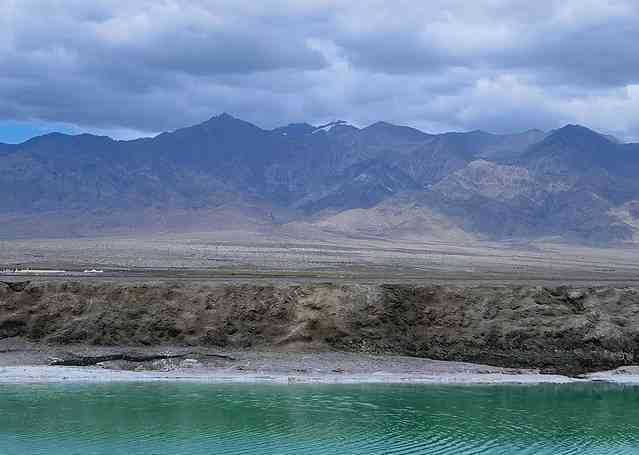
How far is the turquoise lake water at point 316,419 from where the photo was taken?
95.9 ft

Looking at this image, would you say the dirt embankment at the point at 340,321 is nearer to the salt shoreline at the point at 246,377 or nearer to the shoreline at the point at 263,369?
the shoreline at the point at 263,369

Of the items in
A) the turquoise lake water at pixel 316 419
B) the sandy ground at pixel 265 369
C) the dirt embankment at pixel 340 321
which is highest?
the dirt embankment at pixel 340 321

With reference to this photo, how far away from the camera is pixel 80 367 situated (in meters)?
40.3

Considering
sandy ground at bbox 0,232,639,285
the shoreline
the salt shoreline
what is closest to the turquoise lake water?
the salt shoreline

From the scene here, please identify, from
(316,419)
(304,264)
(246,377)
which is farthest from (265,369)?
(304,264)

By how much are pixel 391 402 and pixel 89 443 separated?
12.5 meters

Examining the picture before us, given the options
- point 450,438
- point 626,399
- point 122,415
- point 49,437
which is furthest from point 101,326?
point 626,399

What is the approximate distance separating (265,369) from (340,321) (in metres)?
4.77

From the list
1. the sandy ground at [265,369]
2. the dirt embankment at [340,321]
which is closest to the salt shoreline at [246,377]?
the sandy ground at [265,369]

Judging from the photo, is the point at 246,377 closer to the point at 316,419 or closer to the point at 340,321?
the point at 340,321

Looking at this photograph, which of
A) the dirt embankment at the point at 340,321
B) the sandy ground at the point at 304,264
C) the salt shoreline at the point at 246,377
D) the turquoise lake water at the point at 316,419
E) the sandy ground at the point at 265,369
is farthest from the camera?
the sandy ground at the point at 304,264

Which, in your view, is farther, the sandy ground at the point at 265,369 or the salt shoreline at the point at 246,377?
the sandy ground at the point at 265,369

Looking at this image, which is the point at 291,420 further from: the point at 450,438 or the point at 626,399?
the point at 626,399

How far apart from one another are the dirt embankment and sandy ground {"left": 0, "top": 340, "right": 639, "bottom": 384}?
0.77 m
